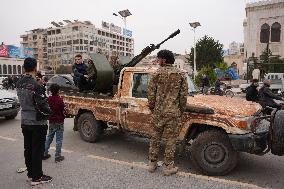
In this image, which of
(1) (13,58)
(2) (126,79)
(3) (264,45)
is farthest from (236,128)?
(1) (13,58)

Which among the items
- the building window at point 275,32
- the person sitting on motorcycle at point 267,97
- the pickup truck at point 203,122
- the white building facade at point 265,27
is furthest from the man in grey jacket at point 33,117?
the building window at point 275,32

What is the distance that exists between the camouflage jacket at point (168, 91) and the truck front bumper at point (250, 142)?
0.99 metres

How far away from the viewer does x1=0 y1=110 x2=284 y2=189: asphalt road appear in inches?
193

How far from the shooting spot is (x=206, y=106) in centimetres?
546

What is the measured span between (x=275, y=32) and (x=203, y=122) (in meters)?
55.1

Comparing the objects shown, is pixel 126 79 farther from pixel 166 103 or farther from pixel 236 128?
pixel 236 128

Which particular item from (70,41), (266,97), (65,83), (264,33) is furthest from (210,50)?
(70,41)

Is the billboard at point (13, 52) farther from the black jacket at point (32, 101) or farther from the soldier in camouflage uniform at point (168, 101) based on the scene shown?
the soldier in camouflage uniform at point (168, 101)

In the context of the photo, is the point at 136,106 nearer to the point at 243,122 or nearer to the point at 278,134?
the point at 243,122

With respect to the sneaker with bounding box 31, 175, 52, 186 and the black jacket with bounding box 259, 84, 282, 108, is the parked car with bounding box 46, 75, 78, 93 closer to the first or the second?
the sneaker with bounding box 31, 175, 52, 186

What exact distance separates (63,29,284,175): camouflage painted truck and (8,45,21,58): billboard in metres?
87.3

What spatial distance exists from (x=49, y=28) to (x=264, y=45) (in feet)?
311

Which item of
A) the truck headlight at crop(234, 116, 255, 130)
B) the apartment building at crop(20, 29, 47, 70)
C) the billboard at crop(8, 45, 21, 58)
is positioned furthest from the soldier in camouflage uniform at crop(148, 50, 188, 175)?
the apartment building at crop(20, 29, 47, 70)

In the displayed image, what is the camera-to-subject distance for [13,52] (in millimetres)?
87312
